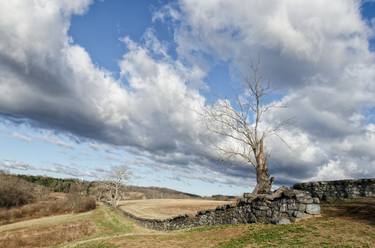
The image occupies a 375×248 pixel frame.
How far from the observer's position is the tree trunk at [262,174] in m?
26.5

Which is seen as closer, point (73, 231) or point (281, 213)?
point (281, 213)

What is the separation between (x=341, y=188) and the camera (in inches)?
908

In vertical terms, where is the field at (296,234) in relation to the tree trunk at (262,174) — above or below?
below

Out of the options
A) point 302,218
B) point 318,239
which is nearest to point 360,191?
point 302,218

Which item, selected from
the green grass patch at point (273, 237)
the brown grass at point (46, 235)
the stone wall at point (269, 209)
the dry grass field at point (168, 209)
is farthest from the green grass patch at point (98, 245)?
the dry grass field at point (168, 209)

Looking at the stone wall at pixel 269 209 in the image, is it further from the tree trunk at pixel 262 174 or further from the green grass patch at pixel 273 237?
the tree trunk at pixel 262 174

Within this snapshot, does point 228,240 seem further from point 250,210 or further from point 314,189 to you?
point 314,189

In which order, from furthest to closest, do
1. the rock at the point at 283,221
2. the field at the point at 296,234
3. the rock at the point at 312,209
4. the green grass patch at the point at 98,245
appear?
the green grass patch at the point at 98,245 < the rock at the point at 312,209 < the rock at the point at 283,221 < the field at the point at 296,234

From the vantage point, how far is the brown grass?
42013 millimetres

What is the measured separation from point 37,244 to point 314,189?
3164 centimetres

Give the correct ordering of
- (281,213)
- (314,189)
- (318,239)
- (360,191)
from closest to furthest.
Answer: (318,239)
(281,213)
(360,191)
(314,189)

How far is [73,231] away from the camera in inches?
1876

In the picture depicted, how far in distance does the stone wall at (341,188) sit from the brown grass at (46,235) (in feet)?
97.7

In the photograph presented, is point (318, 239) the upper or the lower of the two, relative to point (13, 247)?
upper
